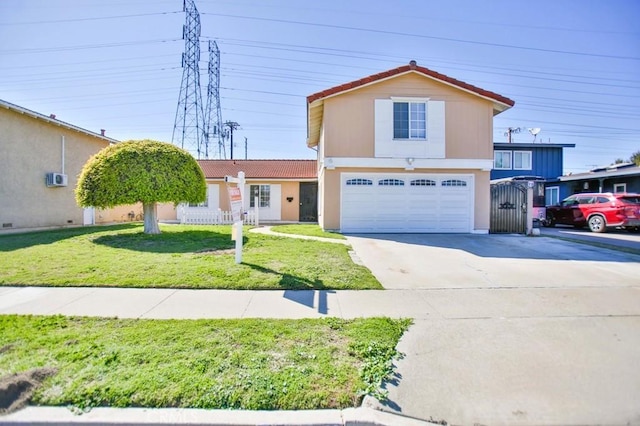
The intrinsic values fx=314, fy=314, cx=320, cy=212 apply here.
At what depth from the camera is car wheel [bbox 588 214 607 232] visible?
14688mm

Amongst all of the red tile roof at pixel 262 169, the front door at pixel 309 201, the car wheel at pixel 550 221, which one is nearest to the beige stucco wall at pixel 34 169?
the red tile roof at pixel 262 169

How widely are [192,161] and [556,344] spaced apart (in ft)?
38.8

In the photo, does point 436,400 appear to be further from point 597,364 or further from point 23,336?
point 23,336

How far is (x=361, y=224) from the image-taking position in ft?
43.2

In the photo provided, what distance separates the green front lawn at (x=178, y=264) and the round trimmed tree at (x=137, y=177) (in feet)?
4.77

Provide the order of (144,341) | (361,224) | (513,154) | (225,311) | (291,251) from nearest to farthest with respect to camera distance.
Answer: (144,341), (225,311), (291,251), (361,224), (513,154)

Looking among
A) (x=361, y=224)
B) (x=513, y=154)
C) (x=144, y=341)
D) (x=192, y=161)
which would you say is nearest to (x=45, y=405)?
(x=144, y=341)

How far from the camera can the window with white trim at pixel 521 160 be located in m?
22.3

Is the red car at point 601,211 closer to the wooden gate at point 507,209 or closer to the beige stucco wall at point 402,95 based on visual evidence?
the wooden gate at point 507,209

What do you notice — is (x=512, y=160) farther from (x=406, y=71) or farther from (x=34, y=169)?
(x=34, y=169)

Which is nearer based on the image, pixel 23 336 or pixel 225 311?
pixel 23 336

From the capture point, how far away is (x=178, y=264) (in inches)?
278

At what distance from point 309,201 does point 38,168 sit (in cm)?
1316

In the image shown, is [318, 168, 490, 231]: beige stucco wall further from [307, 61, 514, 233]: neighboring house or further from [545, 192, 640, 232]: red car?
[545, 192, 640, 232]: red car
